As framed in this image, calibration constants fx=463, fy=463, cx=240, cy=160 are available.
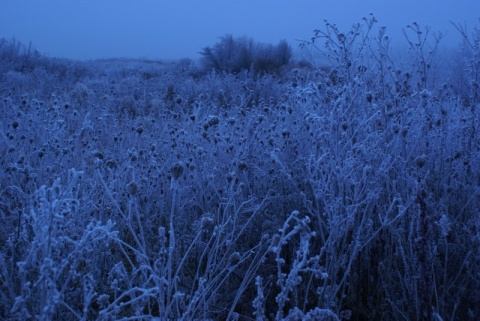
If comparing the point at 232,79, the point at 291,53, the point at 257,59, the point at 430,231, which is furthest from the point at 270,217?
the point at 291,53

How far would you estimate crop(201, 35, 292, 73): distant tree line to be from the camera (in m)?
12.5

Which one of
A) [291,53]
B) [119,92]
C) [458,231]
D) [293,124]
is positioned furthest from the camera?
[291,53]

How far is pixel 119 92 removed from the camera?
30.9 feet

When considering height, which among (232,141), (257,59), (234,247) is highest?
(257,59)

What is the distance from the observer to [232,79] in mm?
9727

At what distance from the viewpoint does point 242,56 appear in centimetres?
1255

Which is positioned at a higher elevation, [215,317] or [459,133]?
[459,133]

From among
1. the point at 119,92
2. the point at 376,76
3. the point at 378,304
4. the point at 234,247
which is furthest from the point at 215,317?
the point at 119,92

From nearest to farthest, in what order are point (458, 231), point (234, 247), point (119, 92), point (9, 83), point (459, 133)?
point (458, 231), point (234, 247), point (459, 133), point (9, 83), point (119, 92)

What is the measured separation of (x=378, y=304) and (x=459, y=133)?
1.83 meters

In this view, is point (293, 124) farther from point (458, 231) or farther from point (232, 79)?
point (232, 79)

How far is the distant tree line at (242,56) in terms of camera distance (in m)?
12.5

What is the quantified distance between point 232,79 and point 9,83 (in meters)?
4.29

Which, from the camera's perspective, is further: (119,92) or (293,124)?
(119,92)
